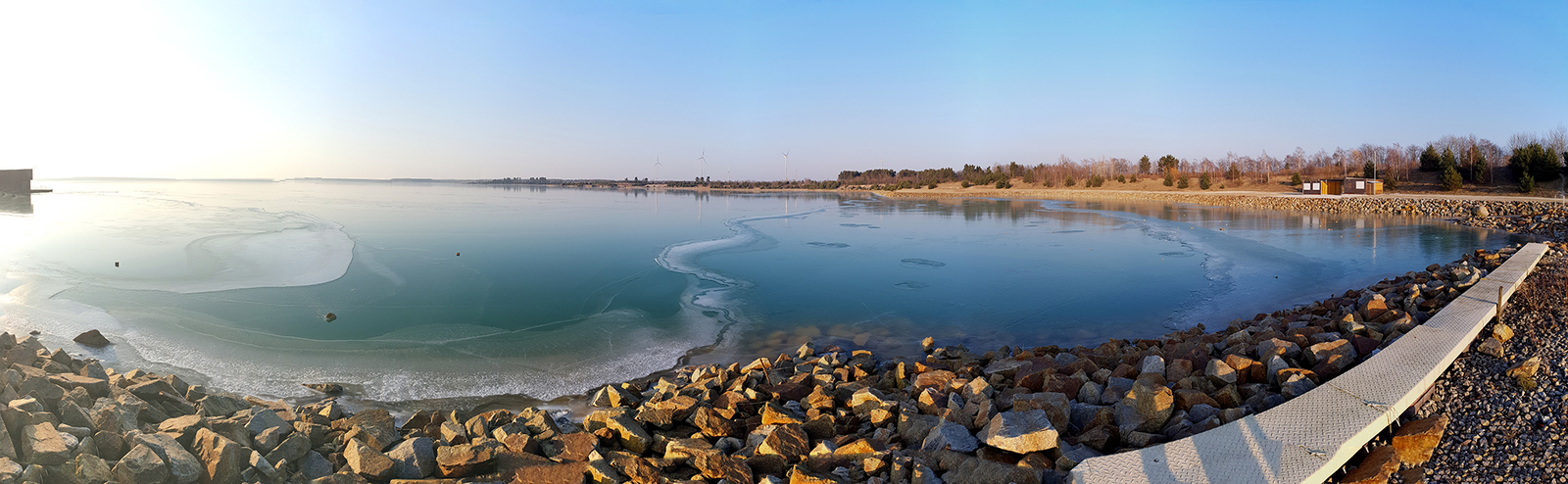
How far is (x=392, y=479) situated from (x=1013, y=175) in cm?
10582

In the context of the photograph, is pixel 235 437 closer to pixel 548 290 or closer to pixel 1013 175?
pixel 548 290

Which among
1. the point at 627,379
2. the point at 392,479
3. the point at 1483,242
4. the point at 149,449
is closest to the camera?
the point at 149,449

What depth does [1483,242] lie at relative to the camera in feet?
67.2

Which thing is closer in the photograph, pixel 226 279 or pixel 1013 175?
pixel 226 279

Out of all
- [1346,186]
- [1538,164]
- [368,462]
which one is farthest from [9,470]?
[1346,186]

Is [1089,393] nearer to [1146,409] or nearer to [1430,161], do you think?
[1146,409]

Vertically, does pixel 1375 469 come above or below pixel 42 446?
below

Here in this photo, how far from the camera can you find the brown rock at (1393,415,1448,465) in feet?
13.5

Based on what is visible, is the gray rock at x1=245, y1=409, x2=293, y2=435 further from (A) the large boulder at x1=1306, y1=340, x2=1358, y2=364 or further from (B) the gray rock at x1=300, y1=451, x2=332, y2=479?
(A) the large boulder at x1=1306, y1=340, x2=1358, y2=364

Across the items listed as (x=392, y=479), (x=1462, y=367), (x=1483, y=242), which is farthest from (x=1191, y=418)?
(x=1483, y=242)

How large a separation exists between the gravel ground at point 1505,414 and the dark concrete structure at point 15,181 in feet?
230

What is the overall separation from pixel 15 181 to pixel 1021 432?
2733 inches

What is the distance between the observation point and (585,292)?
42.2ft

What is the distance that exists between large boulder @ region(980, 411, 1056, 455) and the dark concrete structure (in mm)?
67902
